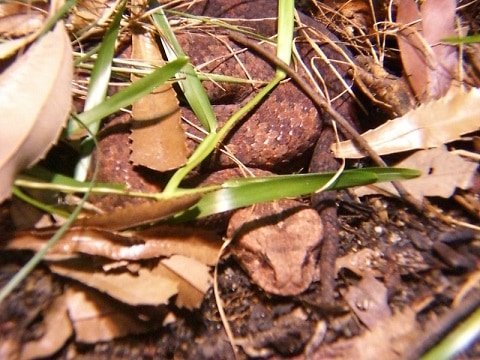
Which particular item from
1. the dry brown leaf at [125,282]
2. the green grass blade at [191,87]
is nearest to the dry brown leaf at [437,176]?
the green grass blade at [191,87]

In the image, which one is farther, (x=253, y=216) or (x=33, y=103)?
(x=253, y=216)

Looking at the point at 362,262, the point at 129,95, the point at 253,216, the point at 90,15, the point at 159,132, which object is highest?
the point at 90,15

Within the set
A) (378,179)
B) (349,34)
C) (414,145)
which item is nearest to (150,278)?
(378,179)

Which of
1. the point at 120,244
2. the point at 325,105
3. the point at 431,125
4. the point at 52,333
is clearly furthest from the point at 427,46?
the point at 52,333

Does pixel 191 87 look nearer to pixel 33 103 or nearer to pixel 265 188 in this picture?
pixel 265 188

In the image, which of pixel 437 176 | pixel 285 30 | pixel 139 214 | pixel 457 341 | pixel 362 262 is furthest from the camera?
pixel 285 30

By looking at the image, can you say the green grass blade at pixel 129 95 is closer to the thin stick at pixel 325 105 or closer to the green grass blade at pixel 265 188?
the green grass blade at pixel 265 188

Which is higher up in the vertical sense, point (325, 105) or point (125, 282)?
point (325, 105)
